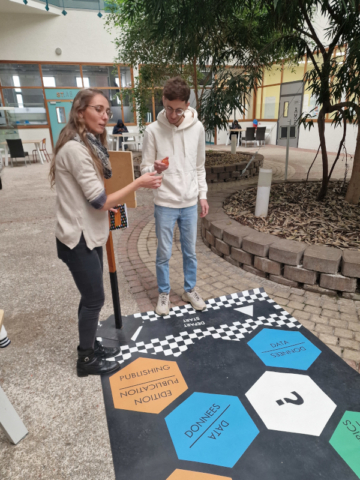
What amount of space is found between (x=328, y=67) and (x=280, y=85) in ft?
42.7

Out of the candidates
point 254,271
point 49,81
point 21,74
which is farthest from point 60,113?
point 254,271

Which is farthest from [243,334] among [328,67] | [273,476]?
[328,67]

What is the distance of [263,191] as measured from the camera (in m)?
3.90

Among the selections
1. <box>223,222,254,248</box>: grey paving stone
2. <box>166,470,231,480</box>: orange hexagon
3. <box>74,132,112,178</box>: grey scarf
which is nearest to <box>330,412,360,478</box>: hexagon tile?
<box>166,470,231,480</box>: orange hexagon

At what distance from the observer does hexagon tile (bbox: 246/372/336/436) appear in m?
1.70

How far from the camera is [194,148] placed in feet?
7.81

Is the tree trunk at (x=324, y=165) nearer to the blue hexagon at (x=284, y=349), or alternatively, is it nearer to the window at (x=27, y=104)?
the blue hexagon at (x=284, y=349)

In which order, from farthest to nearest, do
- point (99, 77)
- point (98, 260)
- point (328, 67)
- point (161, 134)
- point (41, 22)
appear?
point (99, 77) → point (41, 22) → point (328, 67) → point (161, 134) → point (98, 260)

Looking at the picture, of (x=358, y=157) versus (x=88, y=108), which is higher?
(x=88, y=108)

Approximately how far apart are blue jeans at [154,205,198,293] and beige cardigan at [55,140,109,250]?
0.71 meters

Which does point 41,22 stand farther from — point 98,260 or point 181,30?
point 98,260

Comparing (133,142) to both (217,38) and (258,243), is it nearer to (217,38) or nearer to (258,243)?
(217,38)

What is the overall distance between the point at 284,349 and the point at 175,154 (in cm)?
157

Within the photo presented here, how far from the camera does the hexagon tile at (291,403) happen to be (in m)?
1.70
